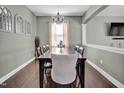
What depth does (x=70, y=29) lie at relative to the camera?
376 inches

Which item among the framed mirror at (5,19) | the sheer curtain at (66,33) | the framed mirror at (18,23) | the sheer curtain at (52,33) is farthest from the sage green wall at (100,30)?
the framed mirror at (5,19)

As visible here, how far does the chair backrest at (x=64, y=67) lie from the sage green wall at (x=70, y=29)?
6.87 m

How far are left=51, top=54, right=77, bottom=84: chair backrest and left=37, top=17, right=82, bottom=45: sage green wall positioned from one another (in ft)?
22.5

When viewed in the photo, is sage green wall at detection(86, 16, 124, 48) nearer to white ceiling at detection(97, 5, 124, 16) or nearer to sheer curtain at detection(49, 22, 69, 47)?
white ceiling at detection(97, 5, 124, 16)

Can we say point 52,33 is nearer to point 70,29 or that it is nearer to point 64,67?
point 70,29

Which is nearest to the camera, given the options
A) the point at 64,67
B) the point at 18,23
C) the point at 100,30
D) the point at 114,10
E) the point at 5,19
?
the point at 64,67

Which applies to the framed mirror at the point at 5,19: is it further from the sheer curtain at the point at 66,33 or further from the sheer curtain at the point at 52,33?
the sheer curtain at the point at 66,33

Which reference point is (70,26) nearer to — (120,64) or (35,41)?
(35,41)

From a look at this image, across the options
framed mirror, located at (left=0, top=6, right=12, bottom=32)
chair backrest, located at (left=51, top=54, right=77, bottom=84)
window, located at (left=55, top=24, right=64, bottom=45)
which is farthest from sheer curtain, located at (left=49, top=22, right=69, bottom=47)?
chair backrest, located at (left=51, top=54, right=77, bottom=84)

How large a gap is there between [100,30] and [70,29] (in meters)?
1.71

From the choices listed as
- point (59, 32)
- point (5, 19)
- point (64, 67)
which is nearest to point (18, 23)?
point (5, 19)

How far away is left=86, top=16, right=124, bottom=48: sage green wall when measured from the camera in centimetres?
914

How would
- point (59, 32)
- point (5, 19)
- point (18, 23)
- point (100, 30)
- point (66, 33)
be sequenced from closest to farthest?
point (5, 19) → point (18, 23) → point (100, 30) → point (66, 33) → point (59, 32)
